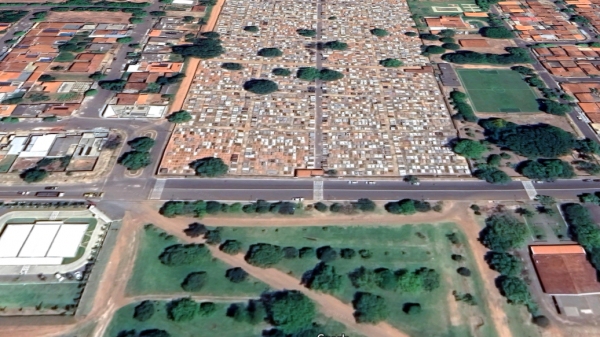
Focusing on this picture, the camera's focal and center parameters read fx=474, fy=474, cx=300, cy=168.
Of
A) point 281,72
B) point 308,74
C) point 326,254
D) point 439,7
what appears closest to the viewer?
point 326,254

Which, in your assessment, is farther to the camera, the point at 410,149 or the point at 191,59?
the point at 191,59

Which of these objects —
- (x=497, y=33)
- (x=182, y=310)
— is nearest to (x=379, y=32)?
(x=497, y=33)

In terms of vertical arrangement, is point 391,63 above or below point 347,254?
above

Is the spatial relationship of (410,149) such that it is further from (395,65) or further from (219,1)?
(219,1)

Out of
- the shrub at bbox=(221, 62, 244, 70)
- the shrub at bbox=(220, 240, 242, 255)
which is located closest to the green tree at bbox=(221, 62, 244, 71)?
the shrub at bbox=(221, 62, 244, 70)

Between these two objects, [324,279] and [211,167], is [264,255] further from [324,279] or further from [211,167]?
[211,167]

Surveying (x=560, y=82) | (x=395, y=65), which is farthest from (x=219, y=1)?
(x=560, y=82)

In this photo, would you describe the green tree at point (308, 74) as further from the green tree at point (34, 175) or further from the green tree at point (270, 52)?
the green tree at point (34, 175)
